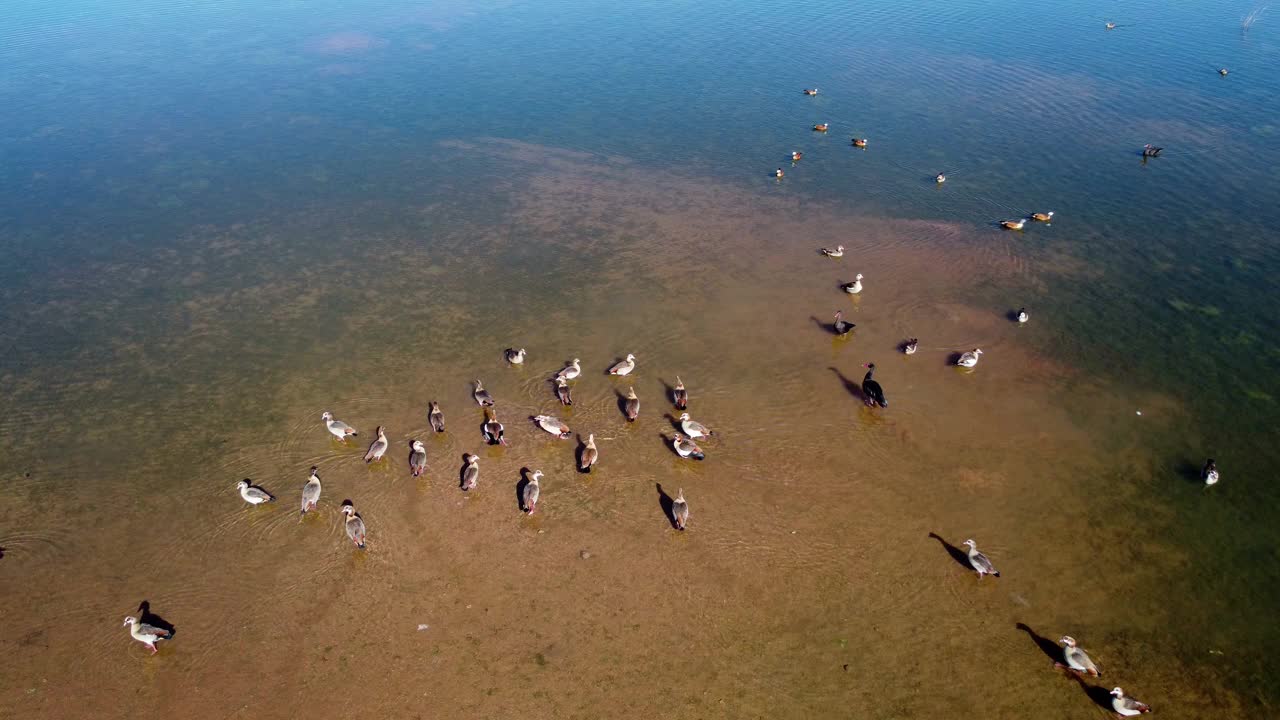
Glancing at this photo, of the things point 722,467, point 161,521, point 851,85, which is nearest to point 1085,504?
point 722,467

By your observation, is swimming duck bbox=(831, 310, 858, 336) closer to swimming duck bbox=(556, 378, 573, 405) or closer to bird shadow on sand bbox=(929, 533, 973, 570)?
bird shadow on sand bbox=(929, 533, 973, 570)

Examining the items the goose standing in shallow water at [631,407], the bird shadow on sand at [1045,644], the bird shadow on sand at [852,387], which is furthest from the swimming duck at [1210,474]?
the goose standing in shallow water at [631,407]

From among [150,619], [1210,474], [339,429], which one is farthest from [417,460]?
[1210,474]

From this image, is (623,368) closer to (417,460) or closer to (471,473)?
(471,473)

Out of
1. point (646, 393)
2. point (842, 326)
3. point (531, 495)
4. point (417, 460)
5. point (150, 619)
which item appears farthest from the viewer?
point (842, 326)

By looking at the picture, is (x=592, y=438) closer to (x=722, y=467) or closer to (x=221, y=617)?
(x=722, y=467)

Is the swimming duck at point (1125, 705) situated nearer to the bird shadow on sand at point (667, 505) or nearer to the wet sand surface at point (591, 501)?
the wet sand surface at point (591, 501)

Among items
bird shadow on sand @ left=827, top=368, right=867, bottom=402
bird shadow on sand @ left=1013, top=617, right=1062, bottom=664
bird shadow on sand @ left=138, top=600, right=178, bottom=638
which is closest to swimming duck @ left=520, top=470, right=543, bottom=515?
bird shadow on sand @ left=138, top=600, right=178, bottom=638
